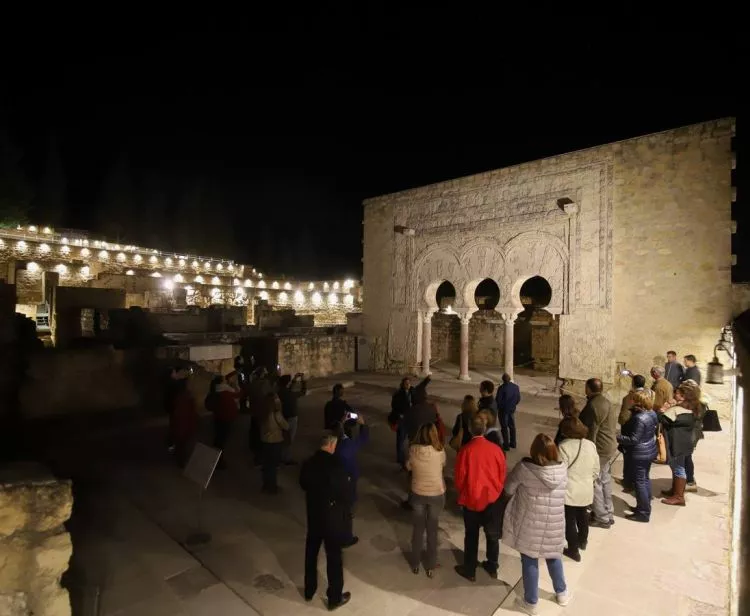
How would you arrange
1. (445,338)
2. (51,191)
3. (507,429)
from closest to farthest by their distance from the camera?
(507,429) < (445,338) < (51,191)

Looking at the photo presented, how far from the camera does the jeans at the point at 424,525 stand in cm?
385

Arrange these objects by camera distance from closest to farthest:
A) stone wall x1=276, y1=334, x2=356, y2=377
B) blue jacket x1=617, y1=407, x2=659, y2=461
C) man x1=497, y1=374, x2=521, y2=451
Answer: blue jacket x1=617, y1=407, x2=659, y2=461, man x1=497, y1=374, x2=521, y2=451, stone wall x1=276, y1=334, x2=356, y2=377

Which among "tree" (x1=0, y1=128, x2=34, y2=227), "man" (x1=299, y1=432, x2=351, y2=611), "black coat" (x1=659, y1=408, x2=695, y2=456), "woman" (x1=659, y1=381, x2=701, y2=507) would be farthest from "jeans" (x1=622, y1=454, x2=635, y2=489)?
"tree" (x1=0, y1=128, x2=34, y2=227)

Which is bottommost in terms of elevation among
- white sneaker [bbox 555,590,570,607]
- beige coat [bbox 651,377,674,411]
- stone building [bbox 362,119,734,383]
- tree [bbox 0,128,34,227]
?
white sneaker [bbox 555,590,570,607]

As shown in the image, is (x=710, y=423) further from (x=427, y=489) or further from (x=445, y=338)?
(x=445, y=338)

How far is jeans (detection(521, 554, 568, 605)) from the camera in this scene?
342 centimetres

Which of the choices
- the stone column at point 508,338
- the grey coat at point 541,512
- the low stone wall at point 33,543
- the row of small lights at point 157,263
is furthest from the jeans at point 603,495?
the row of small lights at point 157,263

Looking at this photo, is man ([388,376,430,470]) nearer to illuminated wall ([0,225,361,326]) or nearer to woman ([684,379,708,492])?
woman ([684,379,708,492])

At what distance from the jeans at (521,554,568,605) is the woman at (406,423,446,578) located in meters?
0.80

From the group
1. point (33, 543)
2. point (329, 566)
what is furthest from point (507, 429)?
point (33, 543)

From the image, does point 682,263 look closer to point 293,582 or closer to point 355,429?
point 355,429

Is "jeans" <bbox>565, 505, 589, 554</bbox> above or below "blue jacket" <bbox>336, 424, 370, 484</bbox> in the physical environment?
below

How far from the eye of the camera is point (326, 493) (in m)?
3.42

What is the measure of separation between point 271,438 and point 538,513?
3395mm
